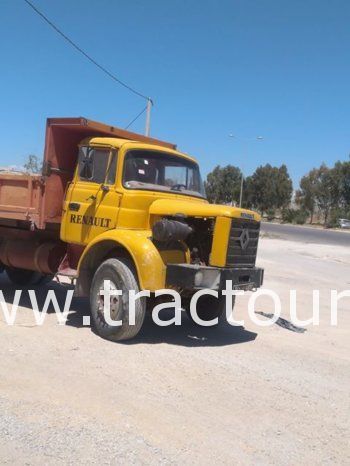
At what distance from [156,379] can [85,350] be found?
1.25m

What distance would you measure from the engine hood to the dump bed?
61.8 inches

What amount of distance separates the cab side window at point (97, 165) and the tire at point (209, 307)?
2124 mm

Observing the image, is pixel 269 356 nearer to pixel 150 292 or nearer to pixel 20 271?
pixel 150 292

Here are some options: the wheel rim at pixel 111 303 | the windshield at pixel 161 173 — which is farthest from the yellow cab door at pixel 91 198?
the wheel rim at pixel 111 303

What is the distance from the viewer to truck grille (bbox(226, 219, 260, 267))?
682 cm

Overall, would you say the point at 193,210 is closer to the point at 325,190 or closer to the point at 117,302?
the point at 117,302

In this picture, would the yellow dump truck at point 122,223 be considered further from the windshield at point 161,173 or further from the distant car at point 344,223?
the distant car at point 344,223

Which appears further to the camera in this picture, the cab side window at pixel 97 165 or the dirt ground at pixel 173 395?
the cab side window at pixel 97 165

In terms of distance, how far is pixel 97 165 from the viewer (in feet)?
25.2

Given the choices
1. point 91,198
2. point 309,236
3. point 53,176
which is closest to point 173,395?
point 91,198

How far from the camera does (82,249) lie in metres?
8.11

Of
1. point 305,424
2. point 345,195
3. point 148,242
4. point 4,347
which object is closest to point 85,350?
point 4,347

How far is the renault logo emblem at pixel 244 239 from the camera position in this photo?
696 centimetres

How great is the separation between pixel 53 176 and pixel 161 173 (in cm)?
163
